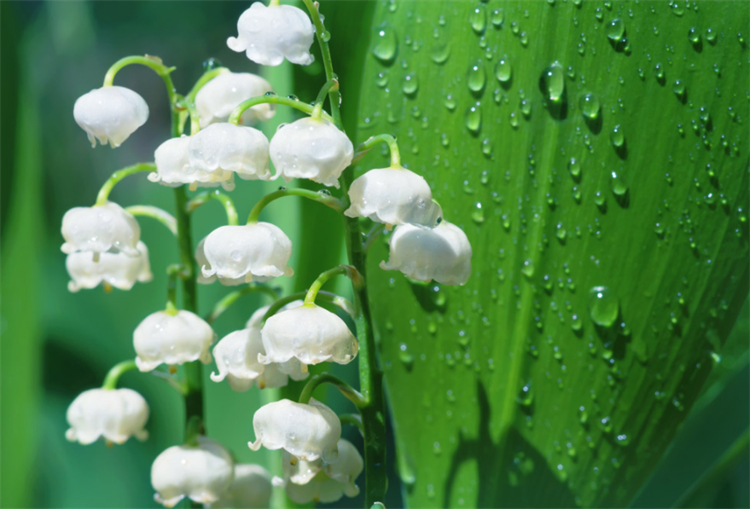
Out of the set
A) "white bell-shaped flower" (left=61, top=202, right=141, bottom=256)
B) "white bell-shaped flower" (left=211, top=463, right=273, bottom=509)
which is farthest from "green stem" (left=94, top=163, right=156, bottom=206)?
"white bell-shaped flower" (left=211, top=463, right=273, bottom=509)

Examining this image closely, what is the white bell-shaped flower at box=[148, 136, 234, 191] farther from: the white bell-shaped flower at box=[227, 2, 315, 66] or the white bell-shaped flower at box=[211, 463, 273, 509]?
the white bell-shaped flower at box=[211, 463, 273, 509]

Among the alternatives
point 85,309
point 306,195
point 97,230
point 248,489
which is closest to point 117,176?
point 97,230

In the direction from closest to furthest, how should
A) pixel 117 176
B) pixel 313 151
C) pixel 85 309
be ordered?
pixel 313 151 → pixel 117 176 → pixel 85 309

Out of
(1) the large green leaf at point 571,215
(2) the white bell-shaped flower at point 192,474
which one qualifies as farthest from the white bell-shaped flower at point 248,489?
(1) the large green leaf at point 571,215

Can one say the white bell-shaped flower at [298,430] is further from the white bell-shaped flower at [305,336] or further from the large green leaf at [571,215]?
the large green leaf at [571,215]

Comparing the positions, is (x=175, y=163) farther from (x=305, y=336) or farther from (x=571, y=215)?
(x=571, y=215)

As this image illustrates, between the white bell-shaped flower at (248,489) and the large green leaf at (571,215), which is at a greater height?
the large green leaf at (571,215)

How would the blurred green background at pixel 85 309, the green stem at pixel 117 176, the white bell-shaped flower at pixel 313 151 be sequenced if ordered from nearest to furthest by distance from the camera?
1. the white bell-shaped flower at pixel 313 151
2. the green stem at pixel 117 176
3. the blurred green background at pixel 85 309
